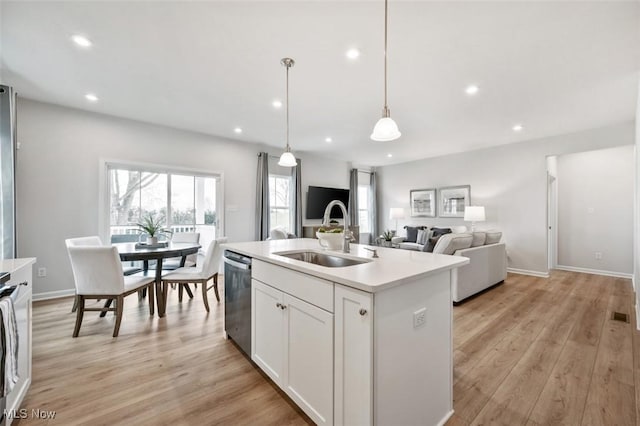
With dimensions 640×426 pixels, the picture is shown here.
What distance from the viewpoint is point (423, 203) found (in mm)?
6875

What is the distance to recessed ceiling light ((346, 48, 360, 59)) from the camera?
2364mm

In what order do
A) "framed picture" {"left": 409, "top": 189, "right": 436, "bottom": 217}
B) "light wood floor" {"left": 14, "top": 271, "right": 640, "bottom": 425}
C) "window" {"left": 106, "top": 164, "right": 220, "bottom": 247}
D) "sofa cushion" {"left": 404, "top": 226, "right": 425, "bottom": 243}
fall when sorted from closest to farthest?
1. "light wood floor" {"left": 14, "top": 271, "right": 640, "bottom": 425}
2. "window" {"left": 106, "top": 164, "right": 220, "bottom": 247}
3. "sofa cushion" {"left": 404, "top": 226, "right": 425, "bottom": 243}
4. "framed picture" {"left": 409, "top": 189, "right": 436, "bottom": 217}

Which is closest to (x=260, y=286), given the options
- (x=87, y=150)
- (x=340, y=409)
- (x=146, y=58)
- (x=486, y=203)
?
(x=340, y=409)

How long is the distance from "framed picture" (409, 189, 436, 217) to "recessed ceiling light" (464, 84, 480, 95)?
3.75 meters

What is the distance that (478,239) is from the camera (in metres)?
3.98

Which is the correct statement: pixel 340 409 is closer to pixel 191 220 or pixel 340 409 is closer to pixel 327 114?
pixel 327 114

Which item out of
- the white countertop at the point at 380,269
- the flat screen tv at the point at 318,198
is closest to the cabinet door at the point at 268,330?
the white countertop at the point at 380,269

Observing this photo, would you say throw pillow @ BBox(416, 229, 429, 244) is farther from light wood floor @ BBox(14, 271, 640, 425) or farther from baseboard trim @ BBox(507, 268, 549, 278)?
light wood floor @ BBox(14, 271, 640, 425)

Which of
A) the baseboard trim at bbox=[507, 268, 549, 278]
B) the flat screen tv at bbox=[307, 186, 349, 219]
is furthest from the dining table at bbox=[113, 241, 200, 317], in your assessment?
the baseboard trim at bbox=[507, 268, 549, 278]

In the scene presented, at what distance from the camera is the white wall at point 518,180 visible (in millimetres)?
4590

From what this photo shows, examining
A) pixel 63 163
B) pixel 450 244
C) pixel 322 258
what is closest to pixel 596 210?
pixel 450 244

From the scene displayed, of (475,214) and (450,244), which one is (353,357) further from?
(475,214)

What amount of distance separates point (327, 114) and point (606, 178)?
5760mm

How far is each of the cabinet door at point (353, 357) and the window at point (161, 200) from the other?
13.9 ft
